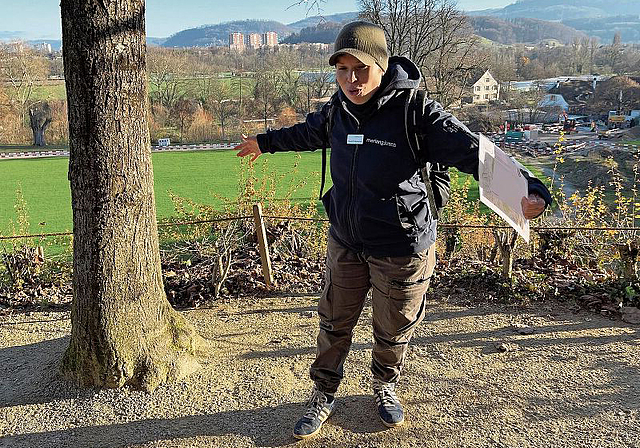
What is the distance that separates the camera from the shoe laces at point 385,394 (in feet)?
11.0

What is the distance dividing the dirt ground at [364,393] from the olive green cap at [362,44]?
210cm

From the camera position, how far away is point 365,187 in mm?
2746

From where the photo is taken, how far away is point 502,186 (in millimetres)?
2496

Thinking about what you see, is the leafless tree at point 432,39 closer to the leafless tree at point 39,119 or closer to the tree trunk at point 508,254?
the tree trunk at point 508,254

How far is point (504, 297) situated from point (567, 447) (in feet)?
7.51

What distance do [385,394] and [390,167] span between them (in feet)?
4.82

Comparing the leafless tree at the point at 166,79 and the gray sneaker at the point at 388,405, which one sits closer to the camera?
the gray sneaker at the point at 388,405

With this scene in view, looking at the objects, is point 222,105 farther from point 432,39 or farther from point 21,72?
point 432,39

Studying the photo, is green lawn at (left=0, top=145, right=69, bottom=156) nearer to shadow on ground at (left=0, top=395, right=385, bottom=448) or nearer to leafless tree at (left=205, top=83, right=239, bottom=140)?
leafless tree at (left=205, top=83, right=239, bottom=140)

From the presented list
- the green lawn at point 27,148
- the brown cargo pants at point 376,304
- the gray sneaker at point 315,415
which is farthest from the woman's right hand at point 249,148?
the green lawn at point 27,148

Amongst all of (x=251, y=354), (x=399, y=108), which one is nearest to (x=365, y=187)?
(x=399, y=108)

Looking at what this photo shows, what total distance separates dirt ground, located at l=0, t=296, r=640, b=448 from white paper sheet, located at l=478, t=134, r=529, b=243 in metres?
1.47

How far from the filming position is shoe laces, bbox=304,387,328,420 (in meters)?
3.29

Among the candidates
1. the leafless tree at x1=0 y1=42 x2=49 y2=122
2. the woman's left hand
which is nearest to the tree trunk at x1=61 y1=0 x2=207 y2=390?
the woman's left hand
